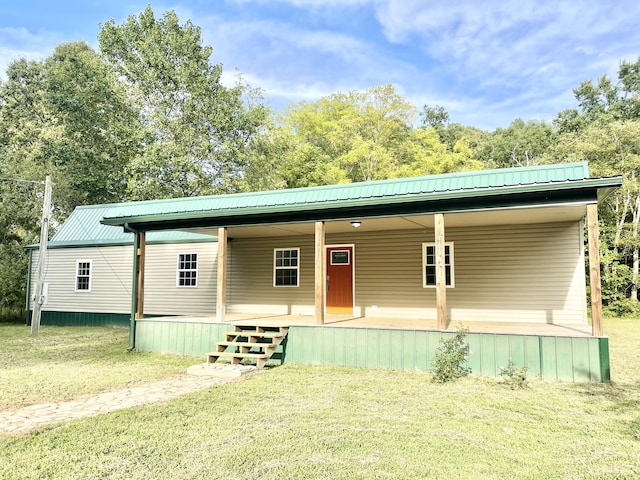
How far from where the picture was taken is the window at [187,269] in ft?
44.5

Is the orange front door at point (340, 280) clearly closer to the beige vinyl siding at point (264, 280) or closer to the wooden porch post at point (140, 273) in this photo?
the beige vinyl siding at point (264, 280)

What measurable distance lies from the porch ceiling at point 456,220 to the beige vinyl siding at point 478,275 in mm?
286

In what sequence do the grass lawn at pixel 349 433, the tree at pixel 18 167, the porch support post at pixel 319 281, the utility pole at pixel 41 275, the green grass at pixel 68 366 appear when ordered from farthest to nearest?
the tree at pixel 18 167, the utility pole at pixel 41 275, the porch support post at pixel 319 281, the green grass at pixel 68 366, the grass lawn at pixel 349 433

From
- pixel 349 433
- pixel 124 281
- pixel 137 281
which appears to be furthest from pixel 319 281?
pixel 124 281

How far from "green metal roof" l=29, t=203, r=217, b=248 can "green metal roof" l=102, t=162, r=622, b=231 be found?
287cm

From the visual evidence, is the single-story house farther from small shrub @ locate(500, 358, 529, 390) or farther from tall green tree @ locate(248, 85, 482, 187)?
tall green tree @ locate(248, 85, 482, 187)

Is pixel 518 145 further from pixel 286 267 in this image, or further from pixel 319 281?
pixel 319 281

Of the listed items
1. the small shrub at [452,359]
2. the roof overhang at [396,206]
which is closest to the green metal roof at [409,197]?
the roof overhang at [396,206]

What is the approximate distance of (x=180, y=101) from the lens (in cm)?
2242

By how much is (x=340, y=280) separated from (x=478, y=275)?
10.4 ft

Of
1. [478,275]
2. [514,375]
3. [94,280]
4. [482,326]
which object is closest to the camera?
[514,375]

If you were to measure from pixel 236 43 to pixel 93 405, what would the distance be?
21752mm

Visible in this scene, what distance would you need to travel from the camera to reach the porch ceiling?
7.66 meters

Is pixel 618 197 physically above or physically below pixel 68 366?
above
